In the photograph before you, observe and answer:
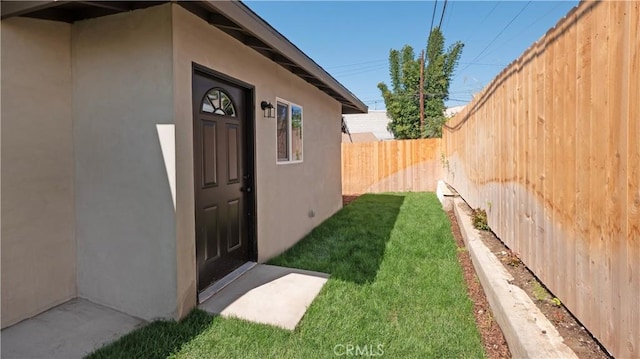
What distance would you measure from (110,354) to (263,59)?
357 centimetres

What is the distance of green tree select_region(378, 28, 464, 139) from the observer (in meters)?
23.2

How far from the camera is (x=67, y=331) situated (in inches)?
107

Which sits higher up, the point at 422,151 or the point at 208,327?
the point at 422,151

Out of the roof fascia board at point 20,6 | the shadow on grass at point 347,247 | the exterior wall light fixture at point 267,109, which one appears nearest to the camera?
the roof fascia board at point 20,6

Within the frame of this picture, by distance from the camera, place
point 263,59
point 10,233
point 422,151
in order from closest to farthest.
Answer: point 10,233
point 263,59
point 422,151

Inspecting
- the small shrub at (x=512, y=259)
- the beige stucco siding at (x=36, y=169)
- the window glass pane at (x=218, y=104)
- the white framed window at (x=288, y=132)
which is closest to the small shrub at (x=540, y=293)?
the small shrub at (x=512, y=259)

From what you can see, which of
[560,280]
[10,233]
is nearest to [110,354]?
[10,233]

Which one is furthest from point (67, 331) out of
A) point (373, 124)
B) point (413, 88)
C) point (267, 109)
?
point (373, 124)

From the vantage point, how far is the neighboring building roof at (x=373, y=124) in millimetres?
26234

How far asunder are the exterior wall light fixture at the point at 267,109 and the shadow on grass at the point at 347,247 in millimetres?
1971

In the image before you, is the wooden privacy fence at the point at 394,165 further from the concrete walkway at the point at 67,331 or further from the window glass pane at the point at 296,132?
the concrete walkway at the point at 67,331

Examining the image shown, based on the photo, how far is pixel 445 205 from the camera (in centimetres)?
793

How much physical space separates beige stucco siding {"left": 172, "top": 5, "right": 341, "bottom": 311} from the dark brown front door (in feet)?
0.60

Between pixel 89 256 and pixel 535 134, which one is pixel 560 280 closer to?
pixel 535 134
